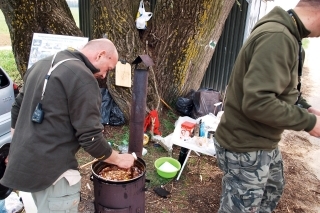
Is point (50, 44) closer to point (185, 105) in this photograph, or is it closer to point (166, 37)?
point (166, 37)

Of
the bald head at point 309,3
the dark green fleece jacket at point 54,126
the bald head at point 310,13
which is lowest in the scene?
the dark green fleece jacket at point 54,126

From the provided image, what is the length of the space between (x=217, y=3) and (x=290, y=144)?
9.47 ft

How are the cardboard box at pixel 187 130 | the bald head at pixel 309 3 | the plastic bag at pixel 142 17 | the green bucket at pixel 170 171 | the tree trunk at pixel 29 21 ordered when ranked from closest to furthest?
the bald head at pixel 309 3 < the green bucket at pixel 170 171 < the cardboard box at pixel 187 130 < the tree trunk at pixel 29 21 < the plastic bag at pixel 142 17

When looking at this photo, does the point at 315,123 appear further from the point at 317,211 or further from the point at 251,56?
the point at 317,211

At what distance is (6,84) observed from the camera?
3717mm

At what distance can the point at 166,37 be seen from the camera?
5.40 m

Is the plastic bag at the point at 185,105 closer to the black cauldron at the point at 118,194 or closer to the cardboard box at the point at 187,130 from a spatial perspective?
the cardboard box at the point at 187,130

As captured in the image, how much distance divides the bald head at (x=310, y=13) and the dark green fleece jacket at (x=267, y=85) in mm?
36

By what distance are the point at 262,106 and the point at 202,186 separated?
2.35 metres

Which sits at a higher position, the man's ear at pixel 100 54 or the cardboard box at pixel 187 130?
the man's ear at pixel 100 54

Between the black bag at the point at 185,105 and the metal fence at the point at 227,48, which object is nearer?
the black bag at the point at 185,105

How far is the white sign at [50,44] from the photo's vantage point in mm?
4703

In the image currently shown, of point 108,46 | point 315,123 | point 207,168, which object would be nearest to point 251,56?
point 315,123

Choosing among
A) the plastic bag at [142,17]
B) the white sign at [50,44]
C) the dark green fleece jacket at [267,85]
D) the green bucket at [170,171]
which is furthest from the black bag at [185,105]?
the dark green fleece jacket at [267,85]
